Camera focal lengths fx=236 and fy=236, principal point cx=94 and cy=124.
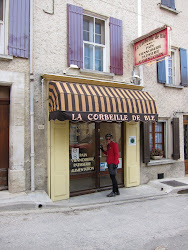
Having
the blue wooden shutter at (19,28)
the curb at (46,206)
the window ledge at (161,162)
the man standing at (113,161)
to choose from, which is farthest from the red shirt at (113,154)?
the blue wooden shutter at (19,28)

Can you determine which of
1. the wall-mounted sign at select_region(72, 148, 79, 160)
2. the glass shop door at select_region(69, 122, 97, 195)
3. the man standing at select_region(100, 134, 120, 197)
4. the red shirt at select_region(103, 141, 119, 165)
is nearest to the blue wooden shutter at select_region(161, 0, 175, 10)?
the glass shop door at select_region(69, 122, 97, 195)

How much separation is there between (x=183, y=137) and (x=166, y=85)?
2387mm

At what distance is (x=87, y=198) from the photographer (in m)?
6.89

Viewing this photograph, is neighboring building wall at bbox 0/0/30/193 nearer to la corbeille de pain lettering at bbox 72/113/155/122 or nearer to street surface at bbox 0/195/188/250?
street surface at bbox 0/195/188/250

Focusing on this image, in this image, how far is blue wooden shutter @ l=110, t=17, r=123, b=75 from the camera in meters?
8.17

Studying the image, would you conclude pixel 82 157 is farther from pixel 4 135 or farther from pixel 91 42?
pixel 91 42

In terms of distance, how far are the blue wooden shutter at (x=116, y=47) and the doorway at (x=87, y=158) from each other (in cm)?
199

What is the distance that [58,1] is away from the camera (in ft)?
23.6

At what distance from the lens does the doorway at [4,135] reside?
6.62 meters

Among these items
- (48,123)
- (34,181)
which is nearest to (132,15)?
(48,123)

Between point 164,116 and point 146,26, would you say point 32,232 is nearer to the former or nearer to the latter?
point 164,116

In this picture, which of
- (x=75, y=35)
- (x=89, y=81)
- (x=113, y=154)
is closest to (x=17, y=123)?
(x=89, y=81)

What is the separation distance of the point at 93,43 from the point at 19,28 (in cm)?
254

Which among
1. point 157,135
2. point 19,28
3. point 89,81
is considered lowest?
point 157,135
